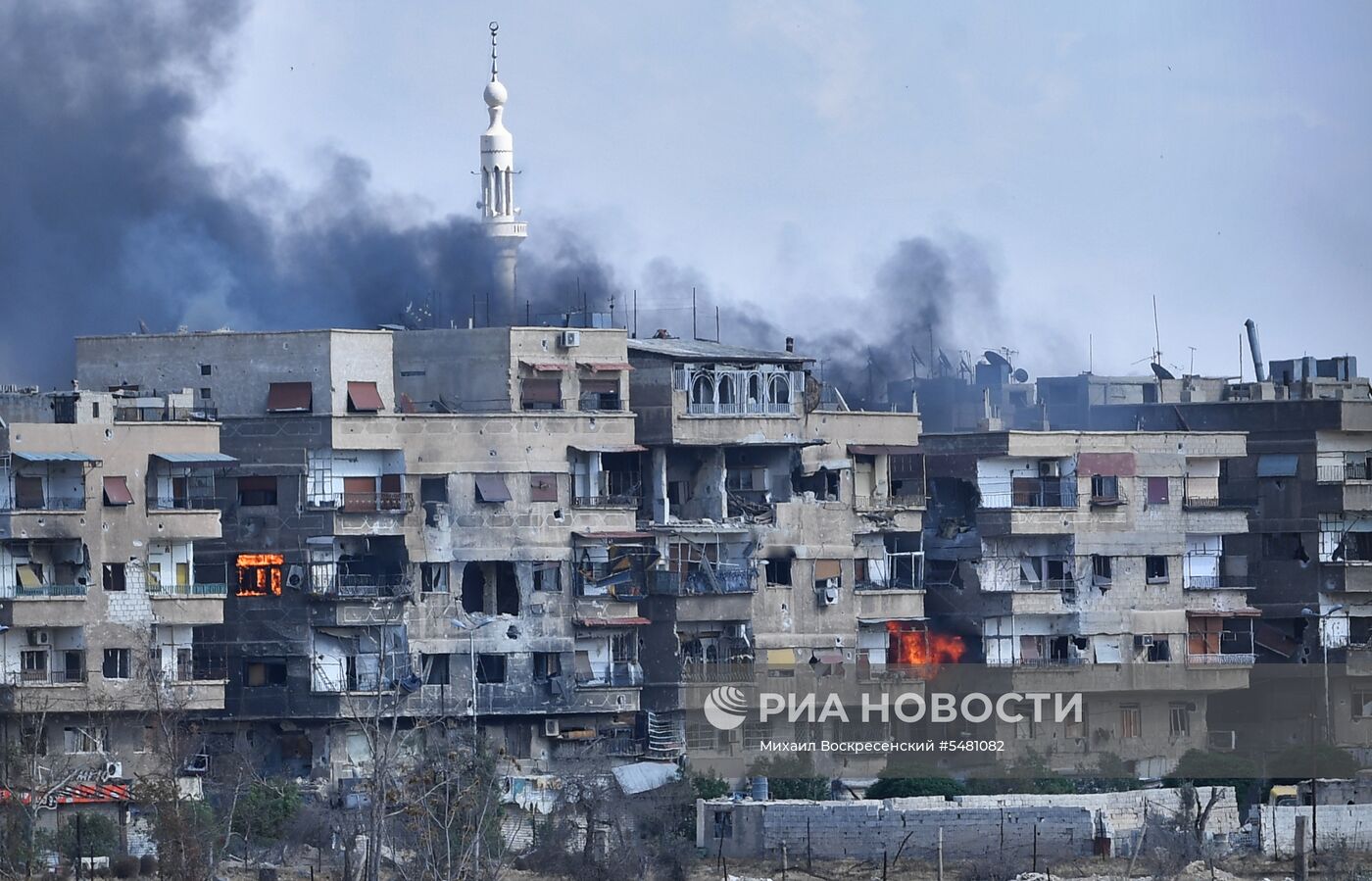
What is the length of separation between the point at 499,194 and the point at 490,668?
20801 millimetres

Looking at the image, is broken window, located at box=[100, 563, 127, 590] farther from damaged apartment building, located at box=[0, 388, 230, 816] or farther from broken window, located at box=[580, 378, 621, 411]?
broken window, located at box=[580, 378, 621, 411]

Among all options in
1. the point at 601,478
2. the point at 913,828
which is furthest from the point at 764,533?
the point at 913,828

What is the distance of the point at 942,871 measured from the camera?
7988cm

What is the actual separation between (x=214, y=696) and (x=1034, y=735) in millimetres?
19597

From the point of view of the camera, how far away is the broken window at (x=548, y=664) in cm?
8894

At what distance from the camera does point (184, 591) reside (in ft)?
278

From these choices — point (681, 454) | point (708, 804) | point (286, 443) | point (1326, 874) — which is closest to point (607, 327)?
point (681, 454)

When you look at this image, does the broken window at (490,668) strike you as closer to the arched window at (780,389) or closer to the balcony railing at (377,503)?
the balcony railing at (377,503)

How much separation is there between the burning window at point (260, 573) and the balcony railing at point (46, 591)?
421 cm

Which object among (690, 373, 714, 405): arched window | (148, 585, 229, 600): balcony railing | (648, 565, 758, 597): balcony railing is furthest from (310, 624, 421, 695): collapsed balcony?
(690, 373, 714, 405): arched window

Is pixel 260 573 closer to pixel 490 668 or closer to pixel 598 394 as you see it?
pixel 490 668

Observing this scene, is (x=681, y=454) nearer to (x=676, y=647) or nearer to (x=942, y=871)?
(x=676, y=647)

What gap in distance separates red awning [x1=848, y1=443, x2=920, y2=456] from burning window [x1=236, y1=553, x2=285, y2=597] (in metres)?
14.3

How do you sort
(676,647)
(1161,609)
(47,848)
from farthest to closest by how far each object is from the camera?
(1161,609)
(676,647)
(47,848)
